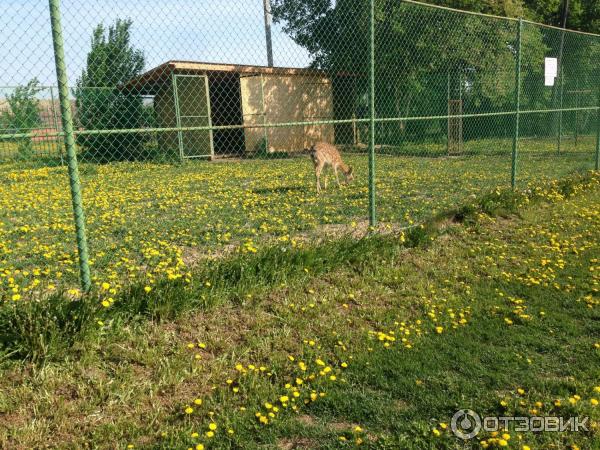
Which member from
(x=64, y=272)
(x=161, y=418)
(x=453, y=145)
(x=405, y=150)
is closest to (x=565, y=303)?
(x=161, y=418)

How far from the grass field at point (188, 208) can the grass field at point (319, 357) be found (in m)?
0.43

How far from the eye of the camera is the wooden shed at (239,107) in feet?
59.3

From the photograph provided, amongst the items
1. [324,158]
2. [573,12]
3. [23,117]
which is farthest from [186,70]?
[573,12]

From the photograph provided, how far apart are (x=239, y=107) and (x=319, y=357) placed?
59.5 ft

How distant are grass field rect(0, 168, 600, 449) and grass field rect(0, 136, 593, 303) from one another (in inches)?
17.0

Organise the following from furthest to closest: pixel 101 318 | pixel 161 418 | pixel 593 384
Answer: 1. pixel 101 318
2. pixel 593 384
3. pixel 161 418

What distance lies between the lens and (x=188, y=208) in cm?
832

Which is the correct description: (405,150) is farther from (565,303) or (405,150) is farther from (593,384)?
(593,384)

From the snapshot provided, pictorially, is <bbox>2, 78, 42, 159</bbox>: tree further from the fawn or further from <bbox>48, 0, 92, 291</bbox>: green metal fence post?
<bbox>48, 0, 92, 291</bbox>: green metal fence post

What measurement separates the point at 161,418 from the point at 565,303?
374 centimetres

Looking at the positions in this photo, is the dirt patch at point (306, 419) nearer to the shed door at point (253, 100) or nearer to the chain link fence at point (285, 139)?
the chain link fence at point (285, 139)

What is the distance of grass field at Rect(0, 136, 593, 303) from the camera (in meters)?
5.05

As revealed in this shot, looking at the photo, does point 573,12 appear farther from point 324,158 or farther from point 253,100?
point 324,158

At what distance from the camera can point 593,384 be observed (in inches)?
128
